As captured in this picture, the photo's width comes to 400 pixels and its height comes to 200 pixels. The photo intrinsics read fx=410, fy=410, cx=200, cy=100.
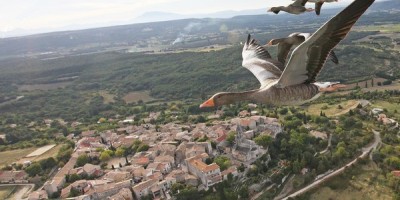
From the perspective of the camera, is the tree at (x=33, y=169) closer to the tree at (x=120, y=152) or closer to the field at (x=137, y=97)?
the tree at (x=120, y=152)

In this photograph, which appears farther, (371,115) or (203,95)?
(203,95)

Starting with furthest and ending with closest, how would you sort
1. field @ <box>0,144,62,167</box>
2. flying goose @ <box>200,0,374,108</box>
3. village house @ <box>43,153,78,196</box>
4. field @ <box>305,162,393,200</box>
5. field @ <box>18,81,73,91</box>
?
field @ <box>18,81,73,91</box>
field @ <box>0,144,62,167</box>
village house @ <box>43,153,78,196</box>
field @ <box>305,162,393,200</box>
flying goose @ <box>200,0,374,108</box>

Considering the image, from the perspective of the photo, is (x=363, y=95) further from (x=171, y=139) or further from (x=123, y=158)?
(x=123, y=158)

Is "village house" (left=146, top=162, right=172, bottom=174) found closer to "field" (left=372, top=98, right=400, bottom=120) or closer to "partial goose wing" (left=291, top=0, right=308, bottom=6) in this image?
"field" (left=372, top=98, right=400, bottom=120)

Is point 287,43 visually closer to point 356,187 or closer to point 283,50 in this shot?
point 283,50

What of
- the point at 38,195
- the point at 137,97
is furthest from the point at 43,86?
the point at 38,195

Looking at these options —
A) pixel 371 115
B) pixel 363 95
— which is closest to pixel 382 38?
pixel 363 95

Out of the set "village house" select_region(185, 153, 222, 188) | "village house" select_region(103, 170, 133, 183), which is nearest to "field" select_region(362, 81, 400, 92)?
"village house" select_region(185, 153, 222, 188)
